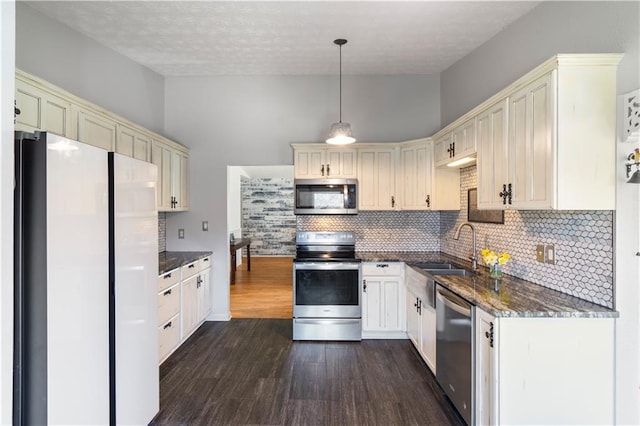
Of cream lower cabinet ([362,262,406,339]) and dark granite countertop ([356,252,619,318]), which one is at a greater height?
dark granite countertop ([356,252,619,318])

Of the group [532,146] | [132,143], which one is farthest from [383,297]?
[132,143]

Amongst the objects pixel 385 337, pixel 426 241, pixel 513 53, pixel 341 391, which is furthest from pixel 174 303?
pixel 513 53

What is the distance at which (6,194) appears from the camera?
980mm

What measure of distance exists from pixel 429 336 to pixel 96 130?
3188mm

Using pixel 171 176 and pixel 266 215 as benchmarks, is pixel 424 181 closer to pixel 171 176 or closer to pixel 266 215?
pixel 171 176

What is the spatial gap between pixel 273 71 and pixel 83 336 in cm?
350

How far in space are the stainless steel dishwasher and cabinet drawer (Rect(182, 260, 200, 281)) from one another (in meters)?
2.51

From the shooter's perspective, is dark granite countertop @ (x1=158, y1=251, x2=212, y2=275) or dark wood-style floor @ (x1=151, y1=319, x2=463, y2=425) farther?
dark granite countertop @ (x1=158, y1=251, x2=212, y2=275)

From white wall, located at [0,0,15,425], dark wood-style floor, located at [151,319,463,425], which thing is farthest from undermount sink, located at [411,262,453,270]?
white wall, located at [0,0,15,425]

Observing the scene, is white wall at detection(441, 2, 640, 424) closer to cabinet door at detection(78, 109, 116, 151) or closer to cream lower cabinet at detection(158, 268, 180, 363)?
cream lower cabinet at detection(158, 268, 180, 363)

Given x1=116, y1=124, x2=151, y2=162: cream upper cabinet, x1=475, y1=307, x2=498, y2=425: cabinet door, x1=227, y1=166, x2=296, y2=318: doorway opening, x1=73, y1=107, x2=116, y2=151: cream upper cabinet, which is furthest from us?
x1=227, y1=166, x2=296, y2=318: doorway opening

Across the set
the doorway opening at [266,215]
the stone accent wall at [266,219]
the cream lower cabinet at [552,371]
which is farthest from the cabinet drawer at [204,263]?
the stone accent wall at [266,219]

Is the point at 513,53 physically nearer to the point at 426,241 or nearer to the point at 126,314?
the point at 426,241

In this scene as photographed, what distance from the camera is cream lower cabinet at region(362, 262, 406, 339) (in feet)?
12.1
